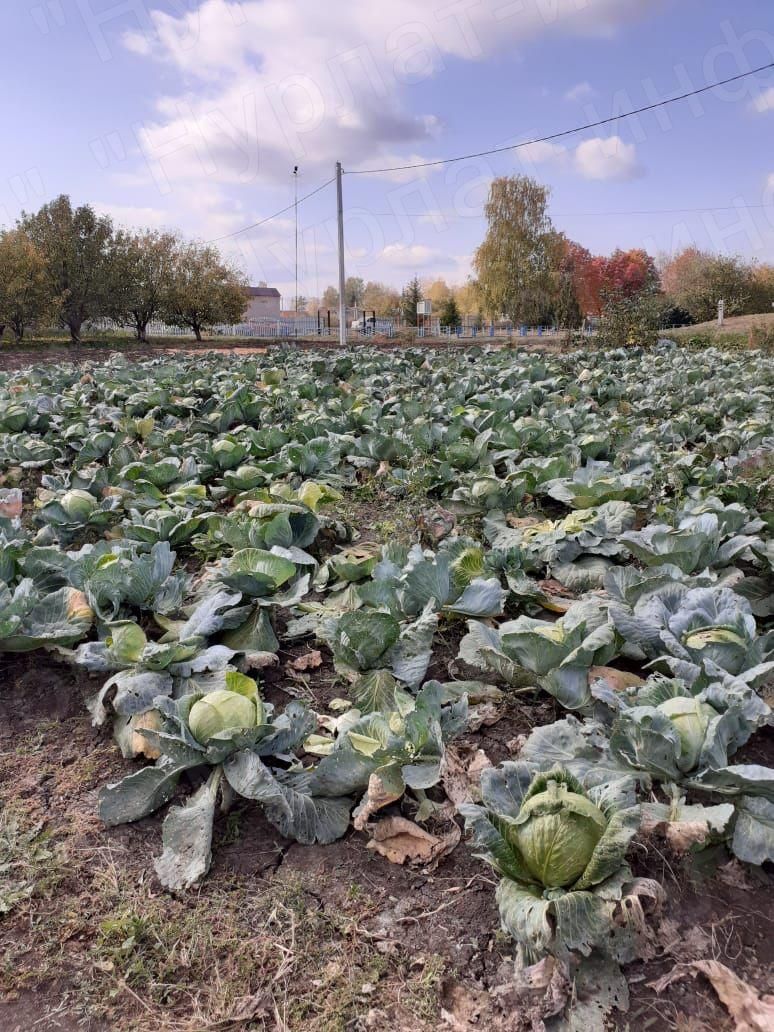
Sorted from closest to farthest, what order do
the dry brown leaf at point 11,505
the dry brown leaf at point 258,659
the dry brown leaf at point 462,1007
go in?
the dry brown leaf at point 462,1007 → the dry brown leaf at point 258,659 → the dry brown leaf at point 11,505

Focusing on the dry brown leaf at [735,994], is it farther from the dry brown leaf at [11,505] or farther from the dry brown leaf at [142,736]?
the dry brown leaf at [11,505]

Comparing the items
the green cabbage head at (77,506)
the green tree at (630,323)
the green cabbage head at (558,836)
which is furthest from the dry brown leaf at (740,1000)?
the green tree at (630,323)

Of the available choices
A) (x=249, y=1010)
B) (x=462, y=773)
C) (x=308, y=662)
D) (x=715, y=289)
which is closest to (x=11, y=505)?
(x=308, y=662)

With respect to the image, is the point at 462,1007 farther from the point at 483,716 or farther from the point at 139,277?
the point at 139,277

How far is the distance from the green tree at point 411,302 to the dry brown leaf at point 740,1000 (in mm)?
64404

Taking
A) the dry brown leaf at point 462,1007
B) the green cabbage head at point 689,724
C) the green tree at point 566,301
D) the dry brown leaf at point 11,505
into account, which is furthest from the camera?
the green tree at point 566,301

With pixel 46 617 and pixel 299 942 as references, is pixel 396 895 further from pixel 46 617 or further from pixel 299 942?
pixel 46 617

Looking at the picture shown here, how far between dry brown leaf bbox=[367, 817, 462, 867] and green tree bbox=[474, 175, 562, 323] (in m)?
56.6

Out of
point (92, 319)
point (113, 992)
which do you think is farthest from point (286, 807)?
point (92, 319)

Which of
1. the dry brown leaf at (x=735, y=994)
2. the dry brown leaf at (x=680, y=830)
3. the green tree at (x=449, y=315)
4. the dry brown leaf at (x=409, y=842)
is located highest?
the green tree at (x=449, y=315)

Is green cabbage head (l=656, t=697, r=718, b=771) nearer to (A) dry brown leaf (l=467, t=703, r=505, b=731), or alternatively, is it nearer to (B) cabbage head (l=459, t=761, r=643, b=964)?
(B) cabbage head (l=459, t=761, r=643, b=964)

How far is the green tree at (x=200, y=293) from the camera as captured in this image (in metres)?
38.9

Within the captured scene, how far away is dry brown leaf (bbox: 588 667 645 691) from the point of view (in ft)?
8.36

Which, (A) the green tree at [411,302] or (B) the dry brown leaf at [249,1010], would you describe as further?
(A) the green tree at [411,302]
